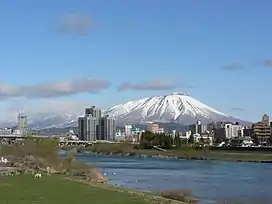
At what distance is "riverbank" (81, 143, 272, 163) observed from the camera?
128m

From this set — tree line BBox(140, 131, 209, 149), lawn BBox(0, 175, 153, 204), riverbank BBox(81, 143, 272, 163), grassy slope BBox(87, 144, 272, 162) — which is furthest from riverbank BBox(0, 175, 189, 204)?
tree line BBox(140, 131, 209, 149)

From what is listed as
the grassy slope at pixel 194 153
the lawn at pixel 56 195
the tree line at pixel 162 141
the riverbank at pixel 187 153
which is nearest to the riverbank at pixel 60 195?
the lawn at pixel 56 195

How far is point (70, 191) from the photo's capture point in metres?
28.5

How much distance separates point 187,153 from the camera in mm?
147625

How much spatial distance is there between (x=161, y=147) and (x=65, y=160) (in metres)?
105

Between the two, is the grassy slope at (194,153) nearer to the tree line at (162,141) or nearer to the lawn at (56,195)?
the tree line at (162,141)

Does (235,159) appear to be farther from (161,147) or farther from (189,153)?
(161,147)

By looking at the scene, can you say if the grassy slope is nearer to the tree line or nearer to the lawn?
the tree line

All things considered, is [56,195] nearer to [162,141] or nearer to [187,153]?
[187,153]

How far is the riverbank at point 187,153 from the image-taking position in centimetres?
12788

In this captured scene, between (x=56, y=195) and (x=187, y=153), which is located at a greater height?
(x=187, y=153)

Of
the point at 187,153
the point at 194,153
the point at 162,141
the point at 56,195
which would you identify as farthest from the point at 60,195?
the point at 162,141

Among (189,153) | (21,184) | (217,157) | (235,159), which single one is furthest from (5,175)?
(189,153)

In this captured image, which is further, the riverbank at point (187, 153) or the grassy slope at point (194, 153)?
the grassy slope at point (194, 153)
